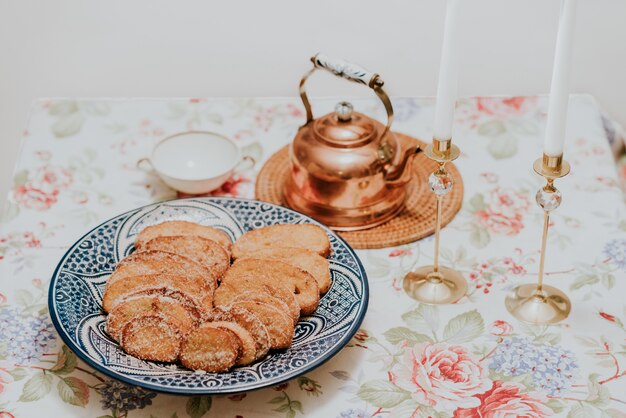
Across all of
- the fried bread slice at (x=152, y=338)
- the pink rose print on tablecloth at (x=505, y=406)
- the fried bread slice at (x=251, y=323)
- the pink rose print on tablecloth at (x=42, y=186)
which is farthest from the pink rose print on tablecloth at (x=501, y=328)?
the pink rose print on tablecloth at (x=42, y=186)

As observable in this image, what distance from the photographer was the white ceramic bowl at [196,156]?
62.7 inches

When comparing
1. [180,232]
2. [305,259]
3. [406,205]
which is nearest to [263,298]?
[305,259]

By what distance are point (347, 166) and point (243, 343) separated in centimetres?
44

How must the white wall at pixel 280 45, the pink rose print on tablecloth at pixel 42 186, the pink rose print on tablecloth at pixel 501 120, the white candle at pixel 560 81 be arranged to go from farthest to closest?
the white wall at pixel 280 45 < the pink rose print on tablecloth at pixel 501 120 < the pink rose print on tablecloth at pixel 42 186 < the white candle at pixel 560 81

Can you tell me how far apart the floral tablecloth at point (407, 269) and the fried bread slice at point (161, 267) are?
14 cm

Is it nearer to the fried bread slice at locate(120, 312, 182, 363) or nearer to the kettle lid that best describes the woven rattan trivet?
the kettle lid

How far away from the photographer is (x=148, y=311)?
1136mm

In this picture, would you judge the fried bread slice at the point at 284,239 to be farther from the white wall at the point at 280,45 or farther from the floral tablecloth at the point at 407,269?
the white wall at the point at 280,45

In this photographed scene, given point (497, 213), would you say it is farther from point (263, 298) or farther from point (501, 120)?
point (263, 298)

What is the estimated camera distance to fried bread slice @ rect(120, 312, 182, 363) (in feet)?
3.60

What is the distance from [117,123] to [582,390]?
108cm

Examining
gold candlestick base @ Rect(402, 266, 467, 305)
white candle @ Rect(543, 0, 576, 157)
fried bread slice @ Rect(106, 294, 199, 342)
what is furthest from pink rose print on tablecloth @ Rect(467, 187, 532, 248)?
fried bread slice @ Rect(106, 294, 199, 342)

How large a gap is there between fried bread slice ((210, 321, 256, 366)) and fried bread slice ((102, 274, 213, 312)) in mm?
81

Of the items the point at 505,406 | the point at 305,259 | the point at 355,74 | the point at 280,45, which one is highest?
the point at 355,74
